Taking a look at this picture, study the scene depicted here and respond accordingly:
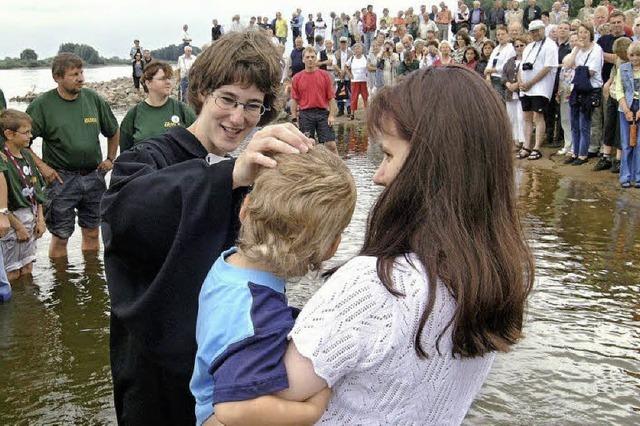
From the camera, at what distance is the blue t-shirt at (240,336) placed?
1.30 meters

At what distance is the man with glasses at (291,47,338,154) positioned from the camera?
478 inches

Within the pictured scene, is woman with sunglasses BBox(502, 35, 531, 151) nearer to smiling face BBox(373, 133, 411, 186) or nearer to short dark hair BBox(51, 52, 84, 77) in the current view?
short dark hair BBox(51, 52, 84, 77)

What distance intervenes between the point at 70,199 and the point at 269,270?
5.87 meters

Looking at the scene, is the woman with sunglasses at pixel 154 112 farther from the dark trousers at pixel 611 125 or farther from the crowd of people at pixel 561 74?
the dark trousers at pixel 611 125

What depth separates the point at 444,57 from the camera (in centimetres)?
1389

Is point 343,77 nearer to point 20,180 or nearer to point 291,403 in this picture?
point 20,180

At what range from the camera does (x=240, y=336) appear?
4.43 feet

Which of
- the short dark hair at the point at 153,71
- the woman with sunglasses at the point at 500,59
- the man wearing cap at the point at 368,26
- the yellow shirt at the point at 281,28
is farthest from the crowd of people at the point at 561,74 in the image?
the yellow shirt at the point at 281,28

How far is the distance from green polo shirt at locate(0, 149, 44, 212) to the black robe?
455 cm

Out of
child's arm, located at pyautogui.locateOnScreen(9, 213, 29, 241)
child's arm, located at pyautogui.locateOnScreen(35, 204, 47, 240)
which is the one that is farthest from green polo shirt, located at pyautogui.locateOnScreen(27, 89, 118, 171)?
child's arm, located at pyautogui.locateOnScreen(9, 213, 29, 241)

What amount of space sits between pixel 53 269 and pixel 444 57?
931 centimetres

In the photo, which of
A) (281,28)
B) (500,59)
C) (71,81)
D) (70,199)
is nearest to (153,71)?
(71,81)

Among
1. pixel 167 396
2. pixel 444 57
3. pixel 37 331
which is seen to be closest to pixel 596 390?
pixel 167 396

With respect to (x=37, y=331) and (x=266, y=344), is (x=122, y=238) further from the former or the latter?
(x=37, y=331)
